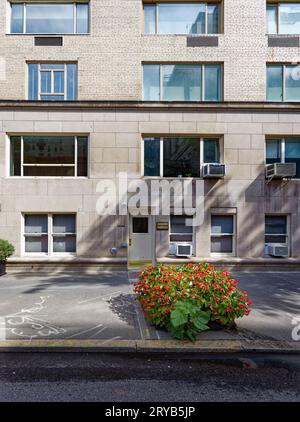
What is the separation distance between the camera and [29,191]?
12.4 meters

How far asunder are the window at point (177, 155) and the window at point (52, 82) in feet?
14.8

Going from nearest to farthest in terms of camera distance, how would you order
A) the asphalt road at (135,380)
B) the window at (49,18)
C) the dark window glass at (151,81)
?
the asphalt road at (135,380), the window at (49,18), the dark window glass at (151,81)

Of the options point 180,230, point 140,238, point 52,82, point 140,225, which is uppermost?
point 52,82

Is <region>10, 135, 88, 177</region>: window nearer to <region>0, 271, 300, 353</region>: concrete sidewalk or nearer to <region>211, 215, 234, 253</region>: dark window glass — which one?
<region>0, 271, 300, 353</region>: concrete sidewalk

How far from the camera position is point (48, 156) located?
12758 millimetres

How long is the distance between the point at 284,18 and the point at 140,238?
1319 centimetres

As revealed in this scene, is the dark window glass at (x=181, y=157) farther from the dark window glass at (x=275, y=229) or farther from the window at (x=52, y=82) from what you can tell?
the window at (x=52, y=82)

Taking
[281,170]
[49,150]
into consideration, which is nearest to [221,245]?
[281,170]

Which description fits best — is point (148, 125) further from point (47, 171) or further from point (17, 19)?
point (17, 19)

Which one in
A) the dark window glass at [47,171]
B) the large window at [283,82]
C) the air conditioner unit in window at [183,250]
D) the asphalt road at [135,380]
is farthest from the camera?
the large window at [283,82]

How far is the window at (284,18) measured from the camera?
13.1 m

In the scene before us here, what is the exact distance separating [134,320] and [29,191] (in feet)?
29.0

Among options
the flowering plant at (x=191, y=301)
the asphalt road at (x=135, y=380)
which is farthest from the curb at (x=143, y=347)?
the flowering plant at (x=191, y=301)

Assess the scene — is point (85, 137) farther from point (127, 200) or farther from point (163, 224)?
point (163, 224)
